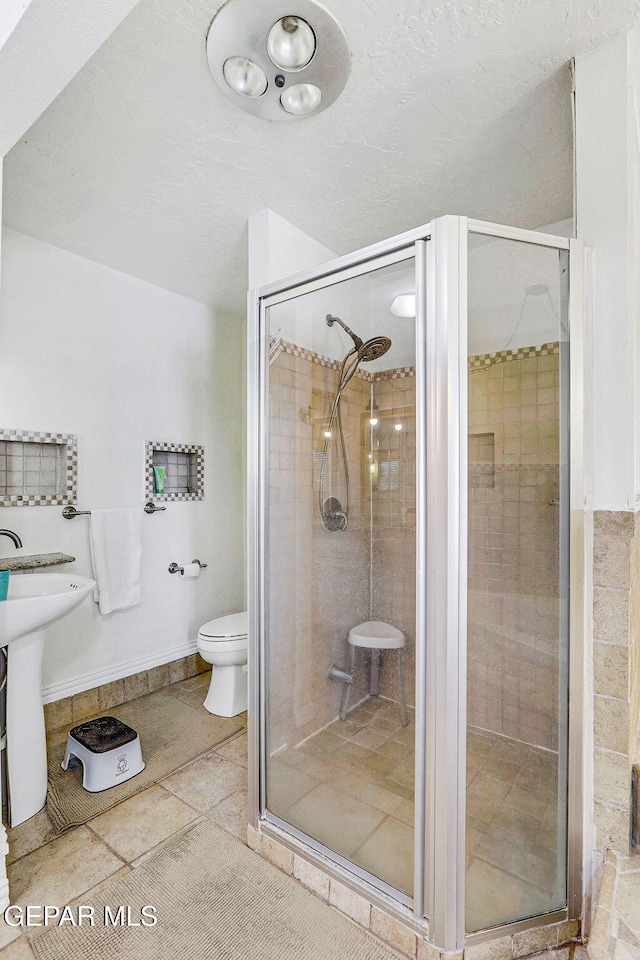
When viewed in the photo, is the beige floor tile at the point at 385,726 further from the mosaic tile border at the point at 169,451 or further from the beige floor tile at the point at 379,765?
the mosaic tile border at the point at 169,451

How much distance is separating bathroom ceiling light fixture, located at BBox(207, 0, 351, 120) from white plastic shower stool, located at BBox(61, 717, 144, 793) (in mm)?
2493

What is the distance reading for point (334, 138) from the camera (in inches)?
64.9

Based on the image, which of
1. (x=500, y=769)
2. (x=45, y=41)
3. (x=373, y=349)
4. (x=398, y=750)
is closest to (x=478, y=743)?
(x=500, y=769)

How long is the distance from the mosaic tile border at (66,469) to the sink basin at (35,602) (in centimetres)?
41

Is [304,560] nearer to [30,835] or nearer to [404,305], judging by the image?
[404,305]

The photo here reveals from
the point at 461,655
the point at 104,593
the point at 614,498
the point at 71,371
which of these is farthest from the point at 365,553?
the point at 71,371

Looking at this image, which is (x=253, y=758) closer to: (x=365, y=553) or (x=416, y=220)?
(x=365, y=553)

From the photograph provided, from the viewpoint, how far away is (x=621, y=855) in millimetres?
1287

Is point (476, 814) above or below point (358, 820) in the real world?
above

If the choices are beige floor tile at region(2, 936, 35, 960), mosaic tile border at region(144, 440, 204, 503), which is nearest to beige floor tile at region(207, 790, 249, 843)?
beige floor tile at region(2, 936, 35, 960)

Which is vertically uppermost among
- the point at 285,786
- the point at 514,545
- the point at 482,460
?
the point at 482,460

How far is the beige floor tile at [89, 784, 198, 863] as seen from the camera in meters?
1.71

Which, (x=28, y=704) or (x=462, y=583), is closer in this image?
(x=462, y=583)

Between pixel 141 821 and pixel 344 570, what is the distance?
4.32 feet
